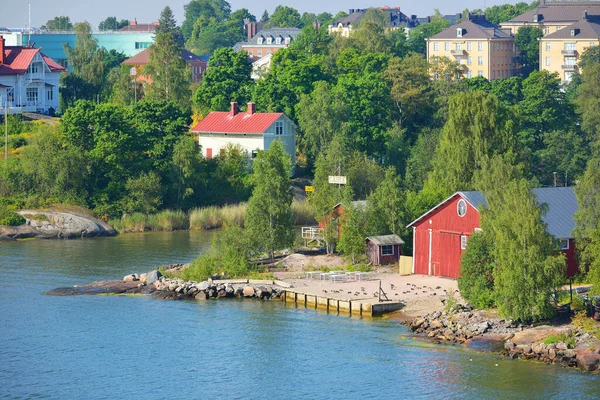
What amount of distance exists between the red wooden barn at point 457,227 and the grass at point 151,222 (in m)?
23.5

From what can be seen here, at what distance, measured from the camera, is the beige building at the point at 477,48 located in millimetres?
127062

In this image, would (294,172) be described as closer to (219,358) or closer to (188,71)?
(188,71)

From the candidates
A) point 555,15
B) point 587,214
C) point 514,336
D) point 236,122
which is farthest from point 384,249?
point 555,15

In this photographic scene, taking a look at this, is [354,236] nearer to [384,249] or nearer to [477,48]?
[384,249]

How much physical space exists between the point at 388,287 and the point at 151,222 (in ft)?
84.8

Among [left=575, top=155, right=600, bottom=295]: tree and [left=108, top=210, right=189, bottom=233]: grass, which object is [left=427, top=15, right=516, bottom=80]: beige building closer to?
[left=108, top=210, right=189, bottom=233]: grass

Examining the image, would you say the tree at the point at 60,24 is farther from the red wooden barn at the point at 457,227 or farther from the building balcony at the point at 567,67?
the red wooden barn at the point at 457,227

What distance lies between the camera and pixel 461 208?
4869 centimetres

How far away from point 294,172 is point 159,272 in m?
28.6

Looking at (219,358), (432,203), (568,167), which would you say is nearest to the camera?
(219,358)

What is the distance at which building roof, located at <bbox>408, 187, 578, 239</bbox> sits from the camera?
153 feet

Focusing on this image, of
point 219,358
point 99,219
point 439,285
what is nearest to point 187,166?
point 99,219

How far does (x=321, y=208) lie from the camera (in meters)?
57.5

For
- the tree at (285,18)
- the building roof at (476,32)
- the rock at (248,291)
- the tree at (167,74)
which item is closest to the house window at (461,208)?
the rock at (248,291)
